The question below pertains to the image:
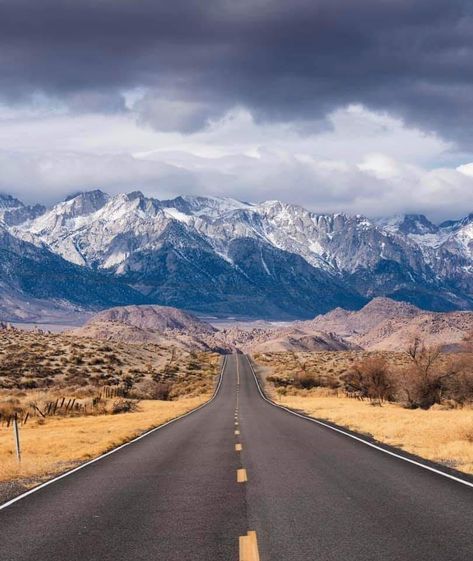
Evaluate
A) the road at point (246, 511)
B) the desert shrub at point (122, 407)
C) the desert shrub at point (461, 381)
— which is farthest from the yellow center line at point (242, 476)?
the desert shrub at point (461, 381)

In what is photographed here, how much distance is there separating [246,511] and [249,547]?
2696mm

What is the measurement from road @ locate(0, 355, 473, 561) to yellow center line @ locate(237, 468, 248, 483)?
0.20 ft

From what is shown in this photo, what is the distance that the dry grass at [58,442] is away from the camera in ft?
66.8

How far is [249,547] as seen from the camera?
32.8 feet

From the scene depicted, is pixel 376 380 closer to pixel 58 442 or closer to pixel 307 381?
pixel 307 381

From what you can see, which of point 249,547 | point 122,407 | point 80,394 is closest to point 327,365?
point 80,394

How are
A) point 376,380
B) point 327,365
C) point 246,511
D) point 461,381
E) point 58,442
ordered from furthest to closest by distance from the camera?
point 327,365
point 376,380
point 461,381
point 58,442
point 246,511

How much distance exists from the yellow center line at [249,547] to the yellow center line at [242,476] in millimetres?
5570

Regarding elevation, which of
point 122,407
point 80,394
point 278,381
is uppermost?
point 80,394

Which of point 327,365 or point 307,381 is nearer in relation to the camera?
point 307,381

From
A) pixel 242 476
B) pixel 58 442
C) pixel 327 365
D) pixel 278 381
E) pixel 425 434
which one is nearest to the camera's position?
pixel 242 476

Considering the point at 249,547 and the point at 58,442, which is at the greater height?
the point at 249,547

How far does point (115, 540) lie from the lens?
10734 mm

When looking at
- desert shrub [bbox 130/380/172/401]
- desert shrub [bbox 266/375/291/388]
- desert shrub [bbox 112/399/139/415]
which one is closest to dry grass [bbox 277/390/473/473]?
desert shrub [bbox 112/399/139/415]
